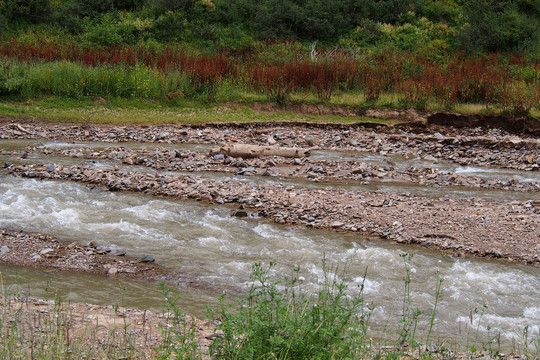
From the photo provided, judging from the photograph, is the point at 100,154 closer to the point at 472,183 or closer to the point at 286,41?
the point at 472,183

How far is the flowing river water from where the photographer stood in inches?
219

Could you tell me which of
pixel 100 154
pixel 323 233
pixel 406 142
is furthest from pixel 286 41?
pixel 323 233

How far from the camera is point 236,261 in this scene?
22.8ft

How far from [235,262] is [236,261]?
0.20ft

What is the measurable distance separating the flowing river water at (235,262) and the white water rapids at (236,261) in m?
0.01

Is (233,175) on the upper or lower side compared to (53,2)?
lower

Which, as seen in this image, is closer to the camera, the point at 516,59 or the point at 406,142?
the point at 406,142

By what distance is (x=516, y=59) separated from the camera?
24484mm

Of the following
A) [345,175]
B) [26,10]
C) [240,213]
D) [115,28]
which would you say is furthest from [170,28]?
[240,213]

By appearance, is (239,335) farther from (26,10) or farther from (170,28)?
(26,10)

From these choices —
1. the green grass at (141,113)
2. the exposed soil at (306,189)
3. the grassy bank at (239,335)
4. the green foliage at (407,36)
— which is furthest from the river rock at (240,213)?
the green foliage at (407,36)

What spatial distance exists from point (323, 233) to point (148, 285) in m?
3.21

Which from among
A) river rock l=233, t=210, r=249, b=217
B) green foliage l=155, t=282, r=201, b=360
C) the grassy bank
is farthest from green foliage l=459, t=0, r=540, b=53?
green foliage l=155, t=282, r=201, b=360

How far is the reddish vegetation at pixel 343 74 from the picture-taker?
19.3 m
